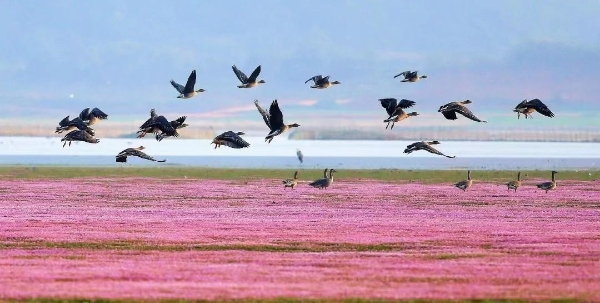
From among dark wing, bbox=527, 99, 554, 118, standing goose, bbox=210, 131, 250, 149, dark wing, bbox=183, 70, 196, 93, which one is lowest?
standing goose, bbox=210, 131, 250, 149

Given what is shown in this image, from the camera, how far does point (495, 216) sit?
128 feet

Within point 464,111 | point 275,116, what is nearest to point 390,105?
point 464,111

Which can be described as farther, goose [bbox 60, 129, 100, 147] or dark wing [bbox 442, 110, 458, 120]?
goose [bbox 60, 129, 100, 147]

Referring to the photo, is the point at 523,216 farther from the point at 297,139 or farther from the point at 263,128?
the point at 263,128

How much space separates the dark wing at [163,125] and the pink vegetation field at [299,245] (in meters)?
2.59

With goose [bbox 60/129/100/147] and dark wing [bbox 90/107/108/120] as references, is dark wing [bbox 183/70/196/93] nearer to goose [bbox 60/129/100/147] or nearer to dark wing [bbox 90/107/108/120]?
dark wing [bbox 90/107/108/120]

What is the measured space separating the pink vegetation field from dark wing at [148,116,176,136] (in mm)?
2588

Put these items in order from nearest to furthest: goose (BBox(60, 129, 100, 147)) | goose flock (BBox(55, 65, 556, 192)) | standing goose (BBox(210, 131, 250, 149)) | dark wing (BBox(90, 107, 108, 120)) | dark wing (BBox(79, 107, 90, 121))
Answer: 1. goose flock (BBox(55, 65, 556, 192))
2. standing goose (BBox(210, 131, 250, 149))
3. goose (BBox(60, 129, 100, 147))
4. dark wing (BBox(90, 107, 108, 120))
5. dark wing (BBox(79, 107, 90, 121))

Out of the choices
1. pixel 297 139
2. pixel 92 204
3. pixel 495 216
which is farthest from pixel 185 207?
pixel 297 139

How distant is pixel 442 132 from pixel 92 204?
138211mm

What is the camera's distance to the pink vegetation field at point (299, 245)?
21.2m

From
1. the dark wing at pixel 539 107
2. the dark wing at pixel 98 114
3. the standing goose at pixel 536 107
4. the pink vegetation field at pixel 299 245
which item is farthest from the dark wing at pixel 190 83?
the dark wing at pixel 539 107

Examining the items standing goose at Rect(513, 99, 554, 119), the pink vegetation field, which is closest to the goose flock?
Result: standing goose at Rect(513, 99, 554, 119)

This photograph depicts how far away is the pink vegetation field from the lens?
2120 centimetres
